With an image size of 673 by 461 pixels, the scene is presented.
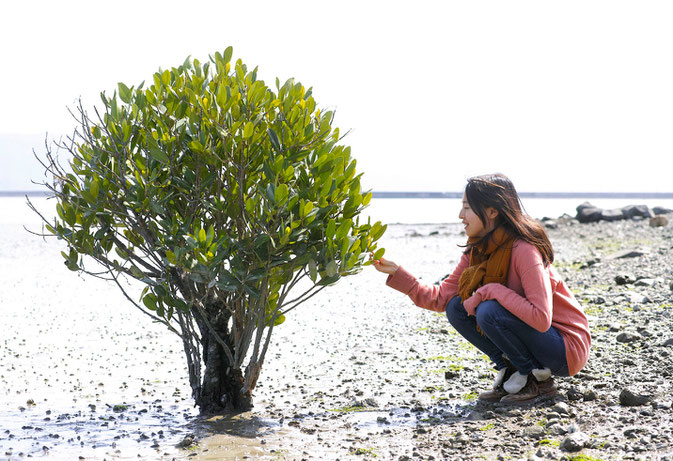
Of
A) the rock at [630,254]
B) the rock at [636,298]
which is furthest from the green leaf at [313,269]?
the rock at [630,254]

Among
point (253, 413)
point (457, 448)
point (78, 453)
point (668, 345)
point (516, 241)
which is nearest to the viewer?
point (457, 448)

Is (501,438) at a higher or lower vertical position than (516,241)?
lower

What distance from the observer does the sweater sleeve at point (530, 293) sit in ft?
14.5

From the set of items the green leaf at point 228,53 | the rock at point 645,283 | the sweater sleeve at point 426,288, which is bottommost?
the rock at point 645,283

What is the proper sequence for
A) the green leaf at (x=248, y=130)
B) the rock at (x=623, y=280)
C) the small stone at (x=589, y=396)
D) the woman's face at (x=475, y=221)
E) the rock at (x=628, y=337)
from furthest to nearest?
the rock at (x=623, y=280)
the rock at (x=628, y=337)
the small stone at (x=589, y=396)
the woman's face at (x=475, y=221)
the green leaf at (x=248, y=130)

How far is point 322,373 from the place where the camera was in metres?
6.33

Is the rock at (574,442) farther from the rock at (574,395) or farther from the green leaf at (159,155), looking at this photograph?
the green leaf at (159,155)

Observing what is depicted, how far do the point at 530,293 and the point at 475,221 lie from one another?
Answer: 0.62 meters

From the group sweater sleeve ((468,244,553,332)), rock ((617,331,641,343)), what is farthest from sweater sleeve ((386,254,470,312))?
rock ((617,331,641,343))

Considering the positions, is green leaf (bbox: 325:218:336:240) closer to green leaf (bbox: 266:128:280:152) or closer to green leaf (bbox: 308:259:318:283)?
green leaf (bbox: 308:259:318:283)

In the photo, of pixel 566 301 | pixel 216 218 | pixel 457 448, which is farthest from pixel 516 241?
pixel 216 218

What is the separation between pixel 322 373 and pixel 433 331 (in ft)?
7.00

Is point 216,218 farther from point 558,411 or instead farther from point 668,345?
point 668,345

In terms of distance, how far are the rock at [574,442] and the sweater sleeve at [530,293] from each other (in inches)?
30.4
